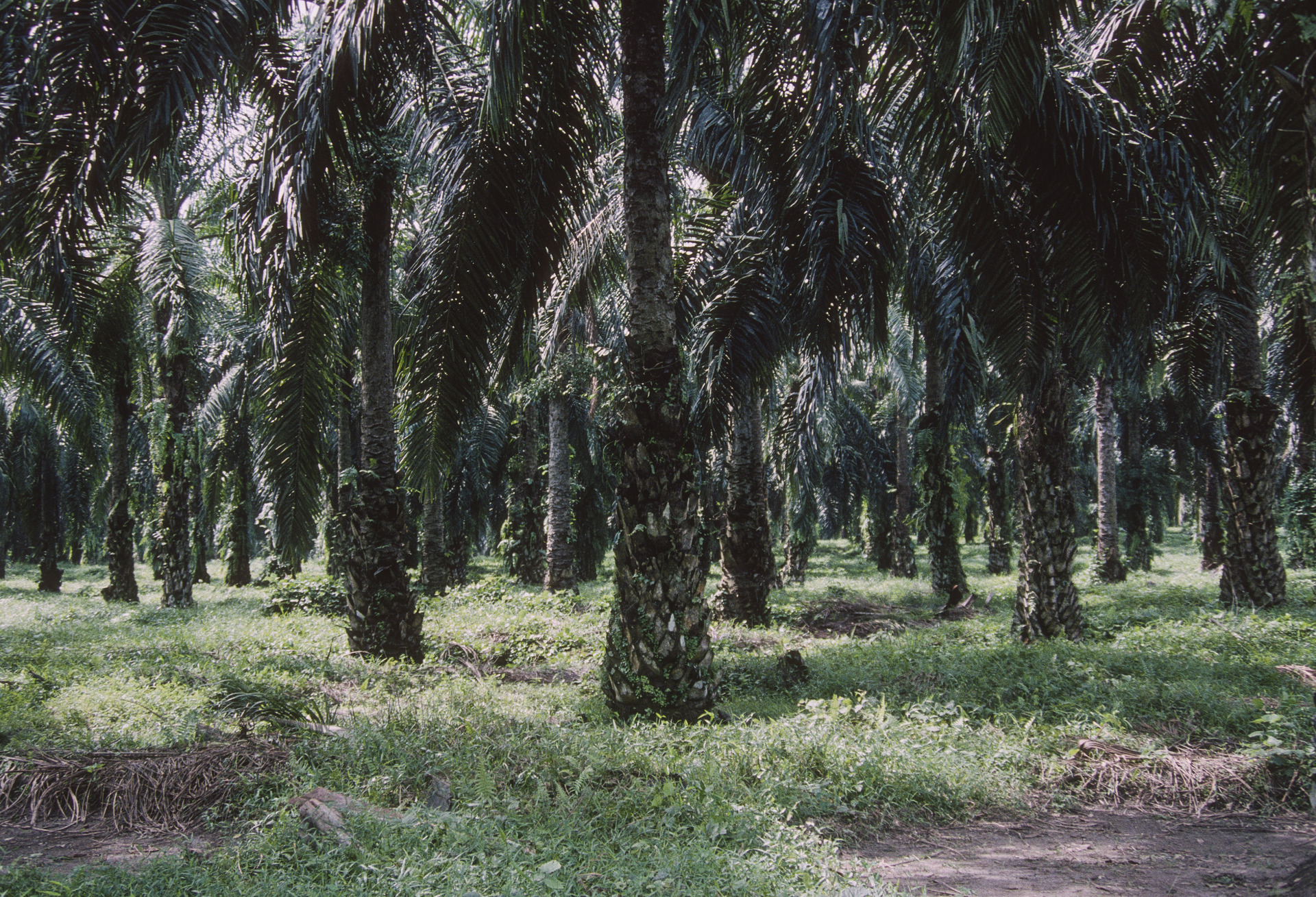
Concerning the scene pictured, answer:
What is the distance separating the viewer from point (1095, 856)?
3.87 m

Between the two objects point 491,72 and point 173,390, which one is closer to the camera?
point 491,72

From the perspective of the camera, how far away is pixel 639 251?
19.8 feet

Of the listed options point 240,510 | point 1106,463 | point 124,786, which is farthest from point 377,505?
point 240,510

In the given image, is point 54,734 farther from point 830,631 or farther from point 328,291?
point 830,631

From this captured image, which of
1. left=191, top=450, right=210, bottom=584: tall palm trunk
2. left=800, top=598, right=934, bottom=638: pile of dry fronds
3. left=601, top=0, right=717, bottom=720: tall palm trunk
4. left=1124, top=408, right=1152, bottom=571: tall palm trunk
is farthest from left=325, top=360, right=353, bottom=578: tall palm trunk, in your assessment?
left=1124, top=408, right=1152, bottom=571: tall palm trunk

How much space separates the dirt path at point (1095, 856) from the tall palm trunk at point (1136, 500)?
17.7 m

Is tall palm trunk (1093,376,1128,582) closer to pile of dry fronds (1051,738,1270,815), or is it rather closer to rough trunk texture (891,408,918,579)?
rough trunk texture (891,408,918,579)

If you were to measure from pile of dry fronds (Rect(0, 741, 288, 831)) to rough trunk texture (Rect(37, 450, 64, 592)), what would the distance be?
20.7 meters

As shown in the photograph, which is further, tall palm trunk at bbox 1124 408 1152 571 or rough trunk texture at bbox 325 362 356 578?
tall palm trunk at bbox 1124 408 1152 571

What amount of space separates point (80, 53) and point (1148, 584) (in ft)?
55.5

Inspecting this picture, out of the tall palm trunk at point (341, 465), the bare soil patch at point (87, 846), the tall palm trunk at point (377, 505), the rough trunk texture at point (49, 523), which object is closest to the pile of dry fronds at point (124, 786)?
the bare soil patch at point (87, 846)

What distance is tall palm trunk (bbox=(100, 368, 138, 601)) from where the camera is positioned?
46.4 feet

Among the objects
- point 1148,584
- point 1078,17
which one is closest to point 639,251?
point 1078,17

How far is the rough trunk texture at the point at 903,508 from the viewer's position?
19672 millimetres
